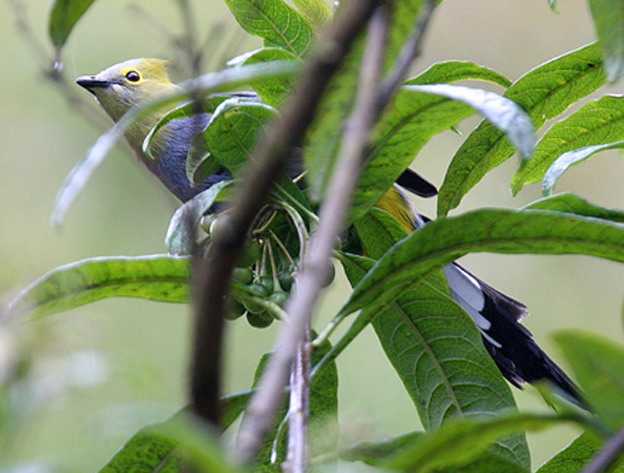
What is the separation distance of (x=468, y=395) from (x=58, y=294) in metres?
0.44

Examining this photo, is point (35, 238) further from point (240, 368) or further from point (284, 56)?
point (284, 56)

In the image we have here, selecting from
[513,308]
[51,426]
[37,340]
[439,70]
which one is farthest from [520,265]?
[37,340]

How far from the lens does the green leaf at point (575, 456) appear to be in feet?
2.88

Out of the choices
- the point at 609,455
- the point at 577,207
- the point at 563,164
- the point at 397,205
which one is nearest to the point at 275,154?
the point at 609,455

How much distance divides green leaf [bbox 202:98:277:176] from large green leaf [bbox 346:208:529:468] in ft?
0.50

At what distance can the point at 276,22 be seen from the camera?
1.04m

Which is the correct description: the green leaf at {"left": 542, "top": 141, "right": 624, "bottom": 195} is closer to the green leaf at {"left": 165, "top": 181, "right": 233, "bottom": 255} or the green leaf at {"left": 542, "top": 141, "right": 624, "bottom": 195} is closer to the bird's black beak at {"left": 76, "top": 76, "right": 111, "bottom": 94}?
the green leaf at {"left": 165, "top": 181, "right": 233, "bottom": 255}

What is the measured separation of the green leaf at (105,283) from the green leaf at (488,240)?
163 millimetres

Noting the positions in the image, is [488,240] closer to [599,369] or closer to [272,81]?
[599,369]

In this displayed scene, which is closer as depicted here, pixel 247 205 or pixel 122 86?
pixel 247 205

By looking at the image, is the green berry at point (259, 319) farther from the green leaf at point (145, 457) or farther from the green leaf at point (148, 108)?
the green leaf at point (148, 108)

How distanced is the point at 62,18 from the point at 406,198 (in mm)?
1061

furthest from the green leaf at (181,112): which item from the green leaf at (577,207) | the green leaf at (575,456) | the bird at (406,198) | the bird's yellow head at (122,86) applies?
the bird's yellow head at (122,86)

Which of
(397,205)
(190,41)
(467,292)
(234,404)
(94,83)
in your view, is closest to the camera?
(190,41)
